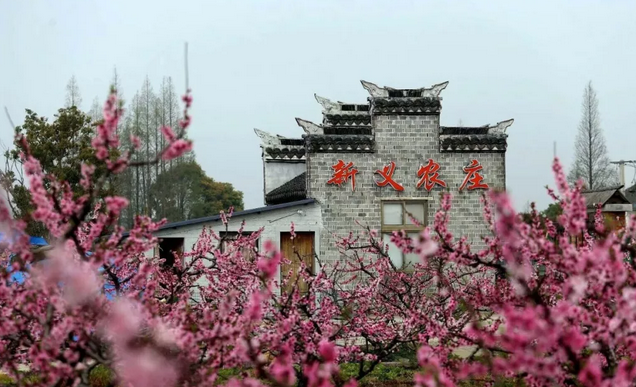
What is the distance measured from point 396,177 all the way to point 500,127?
3.03 m

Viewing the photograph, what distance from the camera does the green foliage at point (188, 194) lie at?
1619 inches

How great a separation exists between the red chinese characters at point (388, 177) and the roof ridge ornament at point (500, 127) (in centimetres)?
277

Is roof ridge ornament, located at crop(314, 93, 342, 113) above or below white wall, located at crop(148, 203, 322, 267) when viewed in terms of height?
above

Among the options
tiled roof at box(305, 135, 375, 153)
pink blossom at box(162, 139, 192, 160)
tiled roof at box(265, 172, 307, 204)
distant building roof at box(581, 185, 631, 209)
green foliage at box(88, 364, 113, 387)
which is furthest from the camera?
distant building roof at box(581, 185, 631, 209)

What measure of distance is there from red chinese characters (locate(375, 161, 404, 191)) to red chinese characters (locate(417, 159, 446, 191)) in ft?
1.88

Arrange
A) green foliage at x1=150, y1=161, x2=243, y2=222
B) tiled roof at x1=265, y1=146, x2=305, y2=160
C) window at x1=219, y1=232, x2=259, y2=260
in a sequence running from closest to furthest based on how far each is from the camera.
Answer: window at x1=219, y1=232, x2=259, y2=260 → tiled roof at x1=265, y1=146, x2=305, y2=160 → green foliage at x1=150, y1=161, x2=243, y2=222

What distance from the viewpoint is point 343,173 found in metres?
17.7

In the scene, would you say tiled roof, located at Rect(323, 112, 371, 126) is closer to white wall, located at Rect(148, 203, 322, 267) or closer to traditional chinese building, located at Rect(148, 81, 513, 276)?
traditional chinese building, located at Rect(148, 81, 513, 276)

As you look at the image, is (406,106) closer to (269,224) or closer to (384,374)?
(269,224)

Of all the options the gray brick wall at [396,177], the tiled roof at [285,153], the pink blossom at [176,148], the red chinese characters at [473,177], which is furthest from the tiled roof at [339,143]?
the pink blossom at [176,148]

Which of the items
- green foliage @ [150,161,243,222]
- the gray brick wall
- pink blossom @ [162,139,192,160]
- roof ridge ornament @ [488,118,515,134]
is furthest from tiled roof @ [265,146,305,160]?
green foliage @ [150,161,243,222]

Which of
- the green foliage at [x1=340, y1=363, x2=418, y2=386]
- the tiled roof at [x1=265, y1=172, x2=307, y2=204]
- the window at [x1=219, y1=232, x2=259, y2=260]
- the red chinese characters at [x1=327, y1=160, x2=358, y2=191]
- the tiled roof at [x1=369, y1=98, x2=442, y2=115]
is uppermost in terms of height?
the tiled roof at [x1=369, y1=98, x2=442, y2=115]

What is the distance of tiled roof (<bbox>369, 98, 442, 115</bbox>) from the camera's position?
17.8 m

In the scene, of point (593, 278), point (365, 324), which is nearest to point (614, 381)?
point (593, 278)
